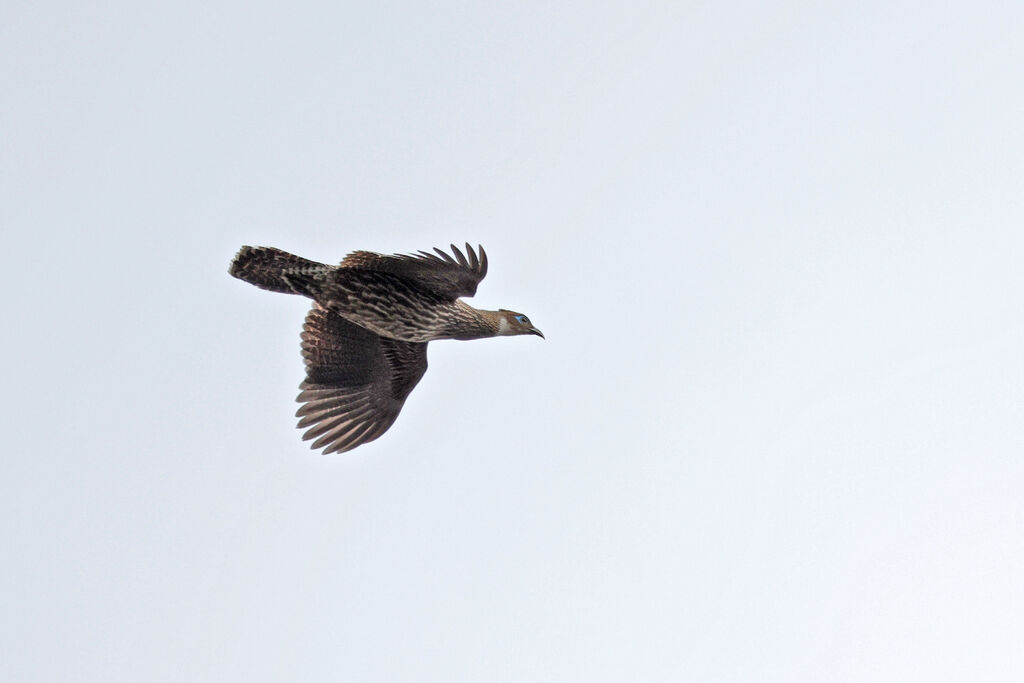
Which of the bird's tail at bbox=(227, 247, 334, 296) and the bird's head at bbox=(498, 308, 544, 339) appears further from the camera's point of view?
the bird's head at bbox=(498, 308, 544, 339)

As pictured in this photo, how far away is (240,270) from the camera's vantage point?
1583 cm

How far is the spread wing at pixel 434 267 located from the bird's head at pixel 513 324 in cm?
108

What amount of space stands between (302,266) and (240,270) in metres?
0.69

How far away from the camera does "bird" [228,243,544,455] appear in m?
15.7

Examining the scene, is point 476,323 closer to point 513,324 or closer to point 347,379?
point 513,324

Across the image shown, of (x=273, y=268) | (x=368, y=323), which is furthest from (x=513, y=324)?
(x=273, y=268)

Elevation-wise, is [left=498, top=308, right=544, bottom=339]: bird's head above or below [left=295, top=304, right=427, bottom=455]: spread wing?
above

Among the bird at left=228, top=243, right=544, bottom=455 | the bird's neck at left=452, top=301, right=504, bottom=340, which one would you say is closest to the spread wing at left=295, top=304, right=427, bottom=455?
the bird at left=228, top=243, right=544, bottom=455

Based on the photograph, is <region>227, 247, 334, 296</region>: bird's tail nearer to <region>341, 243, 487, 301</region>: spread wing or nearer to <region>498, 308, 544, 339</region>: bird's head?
<region>341, 243, 487, 301</region>: spread wing

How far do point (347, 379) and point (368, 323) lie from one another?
137cm

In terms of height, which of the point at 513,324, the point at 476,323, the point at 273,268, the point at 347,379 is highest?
the point at 513,324

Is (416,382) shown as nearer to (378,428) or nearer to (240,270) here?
(378,428)

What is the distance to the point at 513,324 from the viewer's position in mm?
16984

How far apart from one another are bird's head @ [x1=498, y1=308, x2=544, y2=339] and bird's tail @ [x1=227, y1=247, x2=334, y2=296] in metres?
2.27
